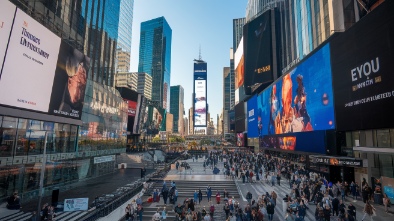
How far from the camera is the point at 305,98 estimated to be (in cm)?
2927

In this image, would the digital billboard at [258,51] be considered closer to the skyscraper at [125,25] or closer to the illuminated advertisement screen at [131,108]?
the illuminated advertisement screen at [131,108]

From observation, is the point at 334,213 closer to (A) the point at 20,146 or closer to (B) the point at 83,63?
(B) the point at 83,63

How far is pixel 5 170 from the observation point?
1852 cm

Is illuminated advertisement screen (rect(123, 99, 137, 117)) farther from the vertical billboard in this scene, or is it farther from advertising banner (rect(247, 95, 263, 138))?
advertising banner (rect(247, 95, 263, 138))

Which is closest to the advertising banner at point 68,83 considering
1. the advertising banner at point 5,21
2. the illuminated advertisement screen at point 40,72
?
the illuminated advertisement screen at point 40,72

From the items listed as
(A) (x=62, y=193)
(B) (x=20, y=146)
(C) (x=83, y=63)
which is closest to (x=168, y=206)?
(A) (x=62, y=193)

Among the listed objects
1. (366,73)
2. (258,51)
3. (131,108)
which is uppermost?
(258,51)

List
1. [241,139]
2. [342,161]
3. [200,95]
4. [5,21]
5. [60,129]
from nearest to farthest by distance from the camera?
1. [5,21]
2. [342,161]
3. [60,129]
4. [241,139]
5. [200,95]

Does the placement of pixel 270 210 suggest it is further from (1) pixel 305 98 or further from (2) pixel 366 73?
(1) pixel 305 98

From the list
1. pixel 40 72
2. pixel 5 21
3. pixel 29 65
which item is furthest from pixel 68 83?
pixel 5 21

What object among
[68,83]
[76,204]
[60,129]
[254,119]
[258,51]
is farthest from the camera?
[258,51]

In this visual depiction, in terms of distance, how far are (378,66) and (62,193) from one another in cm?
3070

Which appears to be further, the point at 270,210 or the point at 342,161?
the point at 342,161

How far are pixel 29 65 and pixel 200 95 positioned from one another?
272ft
